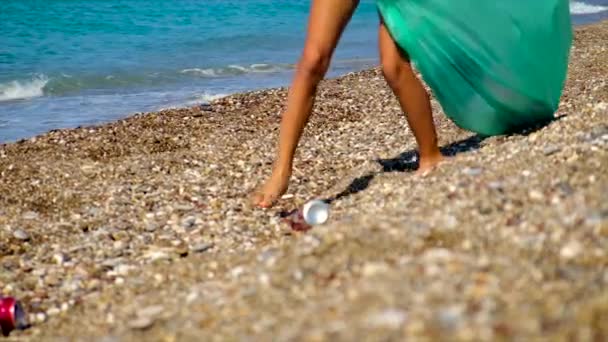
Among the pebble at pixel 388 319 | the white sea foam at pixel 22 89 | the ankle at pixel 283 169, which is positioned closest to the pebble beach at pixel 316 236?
the pebble at pixel 388 319

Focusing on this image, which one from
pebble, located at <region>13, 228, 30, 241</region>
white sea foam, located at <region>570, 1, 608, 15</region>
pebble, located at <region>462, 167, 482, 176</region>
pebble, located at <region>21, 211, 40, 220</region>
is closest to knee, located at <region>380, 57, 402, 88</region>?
pebble, located at <region>462, 167, 482, 176</region>

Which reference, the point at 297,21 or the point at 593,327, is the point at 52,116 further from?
the point at 297,21

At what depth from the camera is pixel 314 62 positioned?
4.89 meters

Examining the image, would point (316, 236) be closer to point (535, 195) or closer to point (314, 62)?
point (535, 195)

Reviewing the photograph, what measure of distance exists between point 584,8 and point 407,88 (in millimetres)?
20661

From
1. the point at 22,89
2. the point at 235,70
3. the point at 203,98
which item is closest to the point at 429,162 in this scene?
the point at 203,98

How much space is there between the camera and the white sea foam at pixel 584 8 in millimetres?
23087

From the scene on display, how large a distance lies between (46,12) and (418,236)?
20.4 m

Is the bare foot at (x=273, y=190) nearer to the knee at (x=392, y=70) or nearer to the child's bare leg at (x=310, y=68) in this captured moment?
the child's bare leg at (x=310, y=68)

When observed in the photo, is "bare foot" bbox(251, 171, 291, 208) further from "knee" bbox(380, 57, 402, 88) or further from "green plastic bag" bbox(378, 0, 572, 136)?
"green plastic bag" bbox(378, 0, 572, 136)

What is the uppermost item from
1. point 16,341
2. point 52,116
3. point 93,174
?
point 16,341

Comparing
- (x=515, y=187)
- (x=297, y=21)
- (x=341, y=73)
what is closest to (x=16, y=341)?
(x=515, y=187)

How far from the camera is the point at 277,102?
9.63 metres

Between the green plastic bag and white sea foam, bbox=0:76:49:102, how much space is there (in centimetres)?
876
